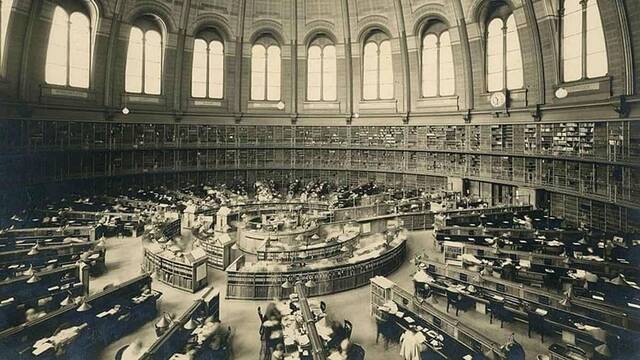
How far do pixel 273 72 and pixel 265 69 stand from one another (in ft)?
2.03

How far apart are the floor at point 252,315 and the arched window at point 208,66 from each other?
15769mm

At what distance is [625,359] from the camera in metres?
6.47

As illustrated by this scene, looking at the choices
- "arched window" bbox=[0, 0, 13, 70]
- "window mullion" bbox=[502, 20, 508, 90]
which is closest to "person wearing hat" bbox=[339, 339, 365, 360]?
"window mullion" bbox=[502, 20, 508, 90]

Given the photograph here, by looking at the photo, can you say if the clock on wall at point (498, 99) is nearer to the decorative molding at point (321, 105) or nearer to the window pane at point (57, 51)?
the decorative molding at point (321, 105)

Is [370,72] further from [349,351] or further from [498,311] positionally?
[349,351]

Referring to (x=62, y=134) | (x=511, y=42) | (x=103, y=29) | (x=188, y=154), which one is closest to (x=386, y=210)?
(x=511, y=42)

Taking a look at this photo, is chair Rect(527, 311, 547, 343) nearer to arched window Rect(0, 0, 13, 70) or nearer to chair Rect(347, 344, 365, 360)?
chair Rect(347, 344, 365, 360)

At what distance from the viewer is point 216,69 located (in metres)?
26.9

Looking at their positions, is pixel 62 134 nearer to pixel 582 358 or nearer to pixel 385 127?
pixel 385 127

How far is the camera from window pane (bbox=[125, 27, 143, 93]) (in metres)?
23.7

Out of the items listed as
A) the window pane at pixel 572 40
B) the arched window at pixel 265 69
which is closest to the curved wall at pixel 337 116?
the window pane at pixel 572 40

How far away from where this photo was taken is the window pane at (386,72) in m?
26.5

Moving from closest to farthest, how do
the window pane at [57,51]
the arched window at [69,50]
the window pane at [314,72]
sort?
the window pane at [57,51] → the arched window at [69,50] → the window pane at [314,72]

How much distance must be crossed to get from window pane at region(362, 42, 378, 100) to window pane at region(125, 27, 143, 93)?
49.4 feet
